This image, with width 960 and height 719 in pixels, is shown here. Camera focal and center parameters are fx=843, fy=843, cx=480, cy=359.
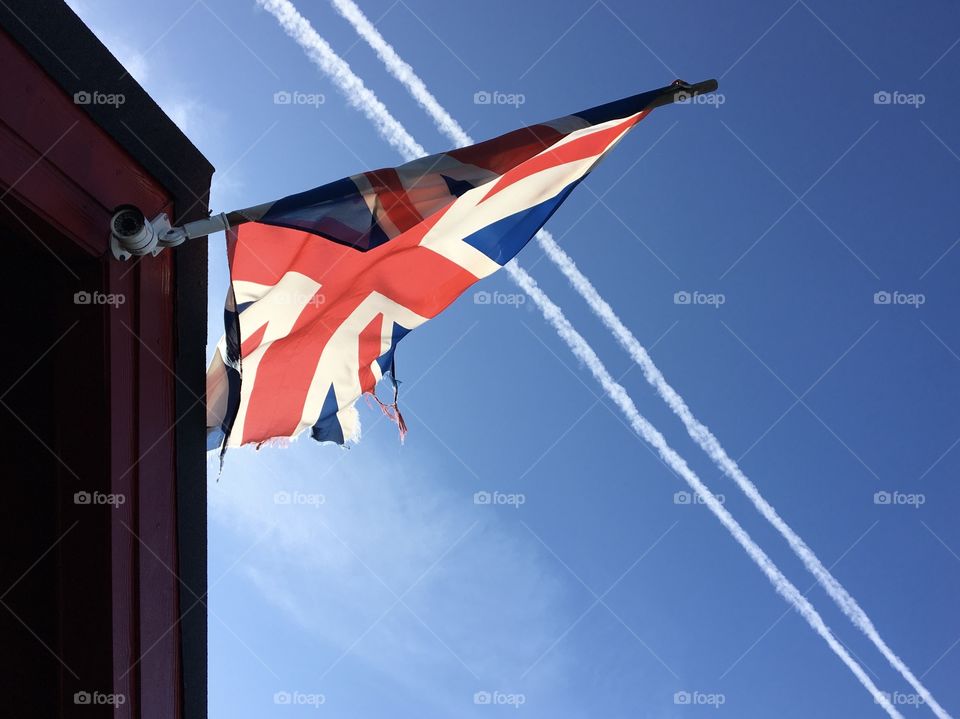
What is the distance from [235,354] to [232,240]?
0.82m

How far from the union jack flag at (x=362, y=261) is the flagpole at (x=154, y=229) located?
110 mm

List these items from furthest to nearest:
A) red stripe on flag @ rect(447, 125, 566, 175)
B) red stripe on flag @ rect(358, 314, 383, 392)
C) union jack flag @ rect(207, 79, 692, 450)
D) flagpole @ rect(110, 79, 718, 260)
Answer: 1. red stripe on flag @ rect(358, 314, 383, 392)
2. red stripe on flag @ rect(447, 125, 566, 175)
3. union jack flag @ rect(207, 79, 692, 450)
4. flagpole @ rect(110, 79, 718, 260)

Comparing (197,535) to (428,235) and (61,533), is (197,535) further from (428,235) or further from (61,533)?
(428,235)

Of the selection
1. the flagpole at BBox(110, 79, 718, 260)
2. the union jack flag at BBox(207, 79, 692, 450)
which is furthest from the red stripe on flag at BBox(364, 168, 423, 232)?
the flagpole at BBox(110, 79, 718, 260)

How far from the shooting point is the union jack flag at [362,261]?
6.08m

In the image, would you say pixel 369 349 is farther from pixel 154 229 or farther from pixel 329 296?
pixel 154 229

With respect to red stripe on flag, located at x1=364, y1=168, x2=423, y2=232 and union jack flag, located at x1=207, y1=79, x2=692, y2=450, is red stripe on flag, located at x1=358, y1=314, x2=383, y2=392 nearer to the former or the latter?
union jack flag, located at x1=207, y1=79, x2=692, y2=450

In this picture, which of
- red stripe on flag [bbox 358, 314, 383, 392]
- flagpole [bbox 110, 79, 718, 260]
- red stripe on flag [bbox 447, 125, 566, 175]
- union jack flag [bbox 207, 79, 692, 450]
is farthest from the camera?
red stripe on flag [bbox 358, 314, 383, 392]

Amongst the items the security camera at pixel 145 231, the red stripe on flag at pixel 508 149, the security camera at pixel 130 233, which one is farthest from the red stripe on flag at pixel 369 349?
the security camera at pixel 130 233

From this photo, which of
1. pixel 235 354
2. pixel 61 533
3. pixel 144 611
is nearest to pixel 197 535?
pixel 144 611

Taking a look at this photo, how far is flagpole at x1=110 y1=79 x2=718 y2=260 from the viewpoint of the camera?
572 centimetres

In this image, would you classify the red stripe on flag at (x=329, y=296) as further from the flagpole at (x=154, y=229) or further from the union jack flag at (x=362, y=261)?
the flagpole at (x=154, y=229)

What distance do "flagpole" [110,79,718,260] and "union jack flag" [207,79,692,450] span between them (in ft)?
0.36

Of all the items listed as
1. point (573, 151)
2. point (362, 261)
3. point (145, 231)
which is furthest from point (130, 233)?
point (573, 151)
